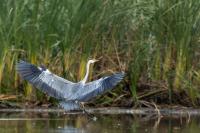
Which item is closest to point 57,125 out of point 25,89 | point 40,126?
point 40,126

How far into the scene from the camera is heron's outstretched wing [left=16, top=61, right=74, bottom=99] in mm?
10377

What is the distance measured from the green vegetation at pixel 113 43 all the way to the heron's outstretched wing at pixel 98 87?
1610mm

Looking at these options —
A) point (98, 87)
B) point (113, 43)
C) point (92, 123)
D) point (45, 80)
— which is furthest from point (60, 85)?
point (113, 43)

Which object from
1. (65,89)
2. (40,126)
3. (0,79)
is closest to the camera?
(40,126)

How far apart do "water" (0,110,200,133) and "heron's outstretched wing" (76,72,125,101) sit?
36 cm

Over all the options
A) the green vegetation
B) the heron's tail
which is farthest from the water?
the green vegetation

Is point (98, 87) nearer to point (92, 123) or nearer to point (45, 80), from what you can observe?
point (92, 123)

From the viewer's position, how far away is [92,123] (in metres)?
10.5

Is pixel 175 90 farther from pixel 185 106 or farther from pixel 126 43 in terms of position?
pixel 126 43

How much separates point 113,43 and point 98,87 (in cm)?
224

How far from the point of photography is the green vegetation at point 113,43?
1200 centimetres

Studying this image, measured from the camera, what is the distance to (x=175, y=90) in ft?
39.8

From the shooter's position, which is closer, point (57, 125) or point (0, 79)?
point (57, 125)

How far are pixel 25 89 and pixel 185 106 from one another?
230 centimetres
